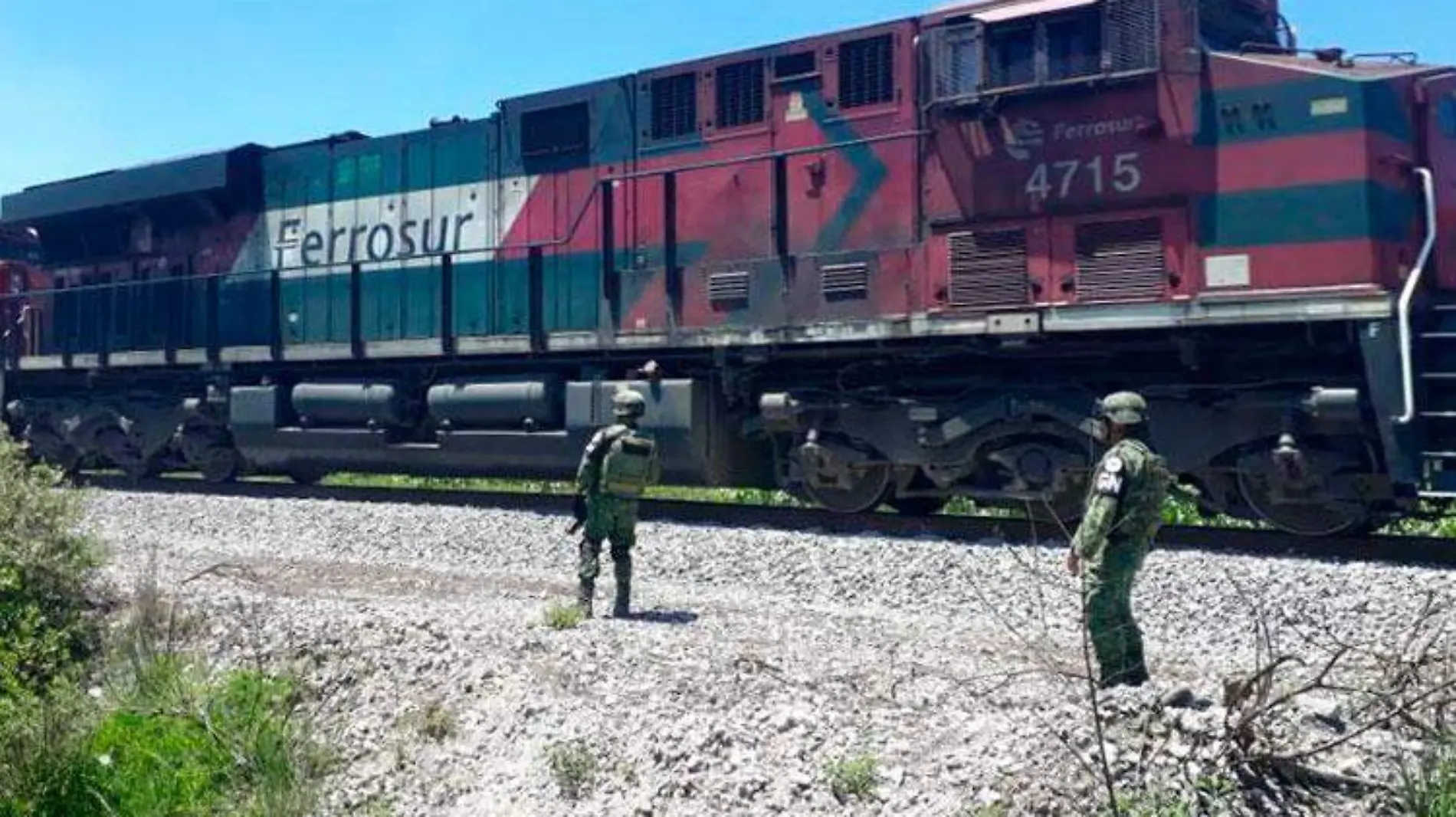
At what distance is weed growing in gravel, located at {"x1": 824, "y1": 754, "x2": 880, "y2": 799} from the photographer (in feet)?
14.6

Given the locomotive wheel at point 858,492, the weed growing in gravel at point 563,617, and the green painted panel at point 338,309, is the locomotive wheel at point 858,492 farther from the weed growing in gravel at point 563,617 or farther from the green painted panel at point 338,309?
the green painted panel at point 338,309

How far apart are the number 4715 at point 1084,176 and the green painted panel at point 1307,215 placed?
54cm

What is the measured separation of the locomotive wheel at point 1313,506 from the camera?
333 inches

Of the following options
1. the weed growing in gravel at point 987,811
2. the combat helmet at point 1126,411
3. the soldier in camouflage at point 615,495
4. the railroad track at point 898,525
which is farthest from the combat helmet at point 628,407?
the weed growing in gravel at point 987,811

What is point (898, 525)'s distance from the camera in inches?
396

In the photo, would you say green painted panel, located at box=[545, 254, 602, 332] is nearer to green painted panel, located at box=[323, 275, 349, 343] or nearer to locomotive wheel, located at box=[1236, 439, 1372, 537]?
green painted panel, located at box=[323, 275, 349, 343]

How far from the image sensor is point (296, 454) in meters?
14.4

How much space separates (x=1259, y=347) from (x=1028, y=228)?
1.80 m

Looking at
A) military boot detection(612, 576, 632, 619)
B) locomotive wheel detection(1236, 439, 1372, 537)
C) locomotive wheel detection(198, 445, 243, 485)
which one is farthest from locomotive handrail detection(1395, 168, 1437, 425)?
locomotive wheel detection(198, 445, 243, 485)

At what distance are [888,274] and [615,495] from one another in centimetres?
375

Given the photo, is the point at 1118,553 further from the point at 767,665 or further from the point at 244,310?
the point at 244,310

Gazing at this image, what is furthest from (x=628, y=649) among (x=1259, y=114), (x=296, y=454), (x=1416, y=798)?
(x=296, y=454)

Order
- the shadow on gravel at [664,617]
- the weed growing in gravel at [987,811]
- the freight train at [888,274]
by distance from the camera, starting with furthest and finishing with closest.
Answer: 1. the freight train at [888,274]
2. the shadow on gravel at [664,617]
3. the weed growing in gravel at [987,811]

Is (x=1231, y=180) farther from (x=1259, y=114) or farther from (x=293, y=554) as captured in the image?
(x=293, y=554)
